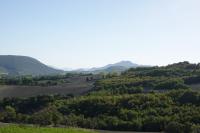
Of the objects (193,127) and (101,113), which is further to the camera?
(101,113)

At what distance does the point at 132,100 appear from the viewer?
63.5m

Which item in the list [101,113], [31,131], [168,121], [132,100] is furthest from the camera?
[132,100]

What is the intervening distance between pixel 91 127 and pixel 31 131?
17758mm

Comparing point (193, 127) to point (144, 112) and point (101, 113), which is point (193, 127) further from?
point (101, 113)

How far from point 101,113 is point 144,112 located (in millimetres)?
5930

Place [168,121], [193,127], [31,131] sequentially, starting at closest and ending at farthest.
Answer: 1. [31,131]
2. [193,127]
3. [168,121]

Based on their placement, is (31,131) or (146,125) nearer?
(31,131)

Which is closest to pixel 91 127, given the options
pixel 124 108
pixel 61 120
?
pixel 61 120

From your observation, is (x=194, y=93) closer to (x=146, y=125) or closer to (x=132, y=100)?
(x=132, y=100)

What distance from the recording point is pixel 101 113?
195ft

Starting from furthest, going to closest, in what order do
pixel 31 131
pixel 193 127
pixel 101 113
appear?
pixel 101 113, pixel 193 127, pixel 31 131

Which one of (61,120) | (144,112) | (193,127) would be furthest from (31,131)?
(144,112)

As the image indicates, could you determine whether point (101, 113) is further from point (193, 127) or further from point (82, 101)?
point (193, 127)

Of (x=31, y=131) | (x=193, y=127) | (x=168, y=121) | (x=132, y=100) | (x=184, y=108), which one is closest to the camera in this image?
(x=31, y=131)
